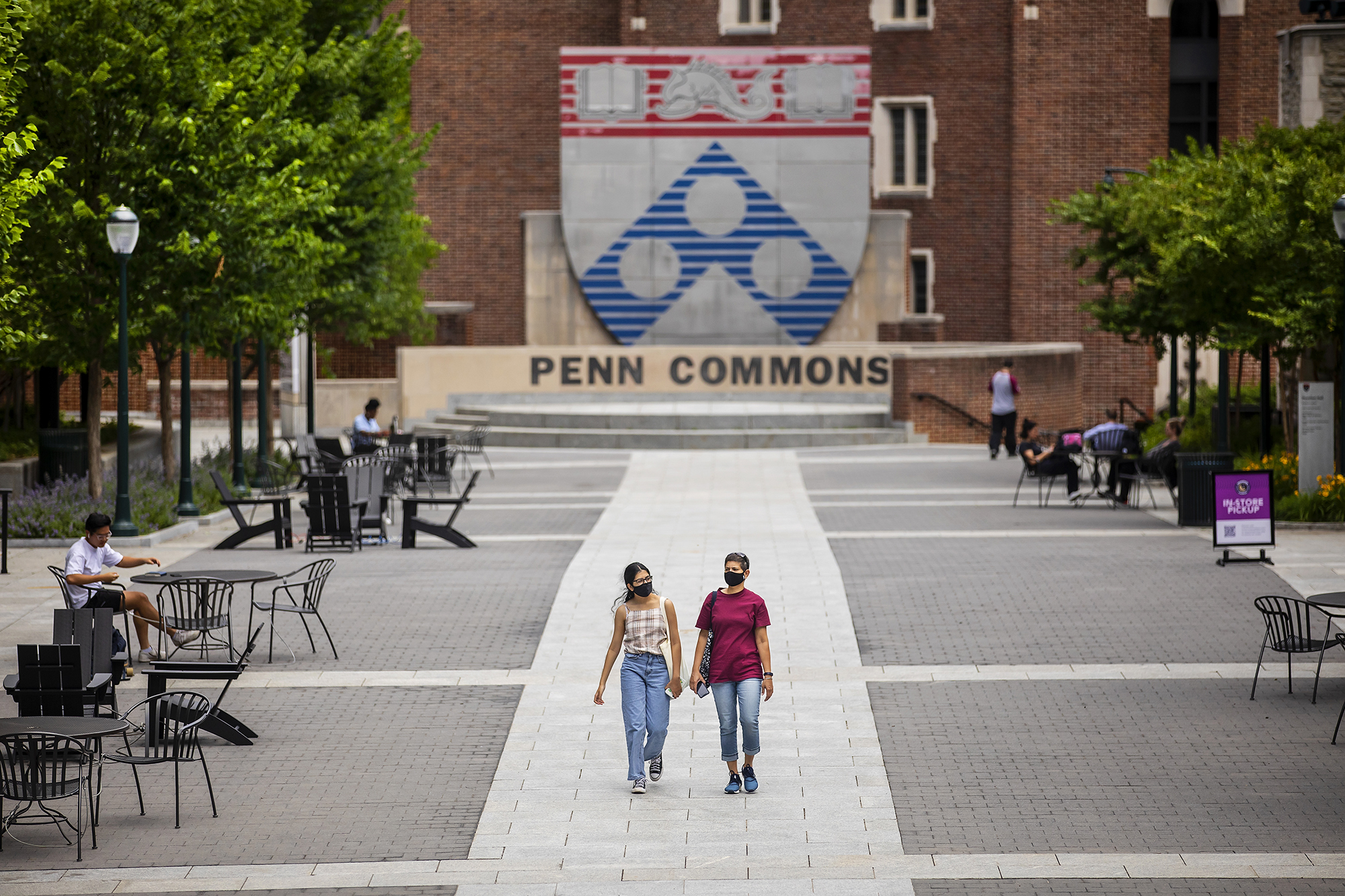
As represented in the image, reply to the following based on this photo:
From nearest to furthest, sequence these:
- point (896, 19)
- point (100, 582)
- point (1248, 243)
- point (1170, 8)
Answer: point (100, 582) → point (1248, 243) → point (1170, 8) → point (896, 19)

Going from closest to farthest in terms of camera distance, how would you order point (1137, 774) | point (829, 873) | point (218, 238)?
point (829, 873) < point (1137, 774) < point (218, 238)

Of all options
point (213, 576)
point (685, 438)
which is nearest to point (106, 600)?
point (213, 576)

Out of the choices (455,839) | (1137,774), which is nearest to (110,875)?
(455,839)

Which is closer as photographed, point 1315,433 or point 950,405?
point 1315,433

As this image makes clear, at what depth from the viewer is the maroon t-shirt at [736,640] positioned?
29.5 ft

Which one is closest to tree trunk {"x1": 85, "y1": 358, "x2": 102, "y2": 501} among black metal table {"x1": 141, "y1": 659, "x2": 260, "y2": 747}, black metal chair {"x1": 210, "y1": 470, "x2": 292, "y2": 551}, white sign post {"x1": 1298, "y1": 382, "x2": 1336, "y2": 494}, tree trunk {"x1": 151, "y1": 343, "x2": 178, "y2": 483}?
tree trunk {"x1": 151, "y1": 343, "x2": 178, "y2": 483}

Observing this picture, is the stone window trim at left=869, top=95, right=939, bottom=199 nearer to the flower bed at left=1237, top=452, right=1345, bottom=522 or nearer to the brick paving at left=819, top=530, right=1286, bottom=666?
the flower bed at left=1237, top=452, right=1345, bottom=522

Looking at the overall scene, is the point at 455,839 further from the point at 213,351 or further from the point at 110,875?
the point at 213,351

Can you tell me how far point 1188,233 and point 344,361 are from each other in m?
29.3

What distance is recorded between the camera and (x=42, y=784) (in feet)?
26.0

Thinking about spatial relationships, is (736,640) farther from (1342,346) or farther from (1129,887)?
(1342,346)

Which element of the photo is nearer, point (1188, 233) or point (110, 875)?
point (110, 875)

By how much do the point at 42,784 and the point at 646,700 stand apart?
3242 millimetres

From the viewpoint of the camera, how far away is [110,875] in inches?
305
